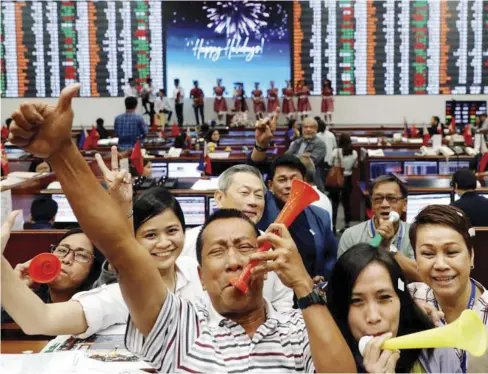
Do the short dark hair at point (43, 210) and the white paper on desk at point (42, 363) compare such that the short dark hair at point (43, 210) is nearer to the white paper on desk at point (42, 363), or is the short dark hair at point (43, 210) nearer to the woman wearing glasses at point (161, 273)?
the woman wearing glasses at point (161, 273)

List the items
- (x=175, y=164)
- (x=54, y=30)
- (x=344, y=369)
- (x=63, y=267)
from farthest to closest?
1. (x=54, y=30)
2. (x=175, y=164)
3. (x=63, y=267)
4. (x=344, y=369)

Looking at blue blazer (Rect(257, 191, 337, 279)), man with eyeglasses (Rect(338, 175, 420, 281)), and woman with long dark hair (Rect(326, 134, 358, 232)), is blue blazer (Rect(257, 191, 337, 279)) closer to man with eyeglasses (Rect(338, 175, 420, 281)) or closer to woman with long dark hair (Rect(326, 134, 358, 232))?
man with eyeglasses (Rect(338, 175, 420, 281))

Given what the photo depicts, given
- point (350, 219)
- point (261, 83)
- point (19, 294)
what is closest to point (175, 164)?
point (350, 219)

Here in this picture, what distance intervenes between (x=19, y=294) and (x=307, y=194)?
73cm

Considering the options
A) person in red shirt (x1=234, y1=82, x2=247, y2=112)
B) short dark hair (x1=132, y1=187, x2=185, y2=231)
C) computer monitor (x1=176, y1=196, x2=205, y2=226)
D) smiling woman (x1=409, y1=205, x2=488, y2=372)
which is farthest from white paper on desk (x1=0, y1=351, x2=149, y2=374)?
person in red shirt (x1=234, y1=82, x2=247, y2=112)

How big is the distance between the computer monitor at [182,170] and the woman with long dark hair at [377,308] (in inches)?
204

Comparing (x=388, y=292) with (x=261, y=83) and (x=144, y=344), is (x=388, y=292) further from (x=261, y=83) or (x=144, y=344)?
(x=261, y=83)

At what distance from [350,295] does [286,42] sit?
583 inches

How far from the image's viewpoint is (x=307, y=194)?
1.70 m

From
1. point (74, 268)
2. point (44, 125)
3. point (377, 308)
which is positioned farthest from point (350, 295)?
point (74, 268)

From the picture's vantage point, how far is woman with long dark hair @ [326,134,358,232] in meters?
7.96

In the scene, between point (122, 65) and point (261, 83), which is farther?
point (261, 83)

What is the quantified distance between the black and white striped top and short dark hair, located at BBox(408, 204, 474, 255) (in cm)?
73

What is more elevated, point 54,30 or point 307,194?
point 54,30
